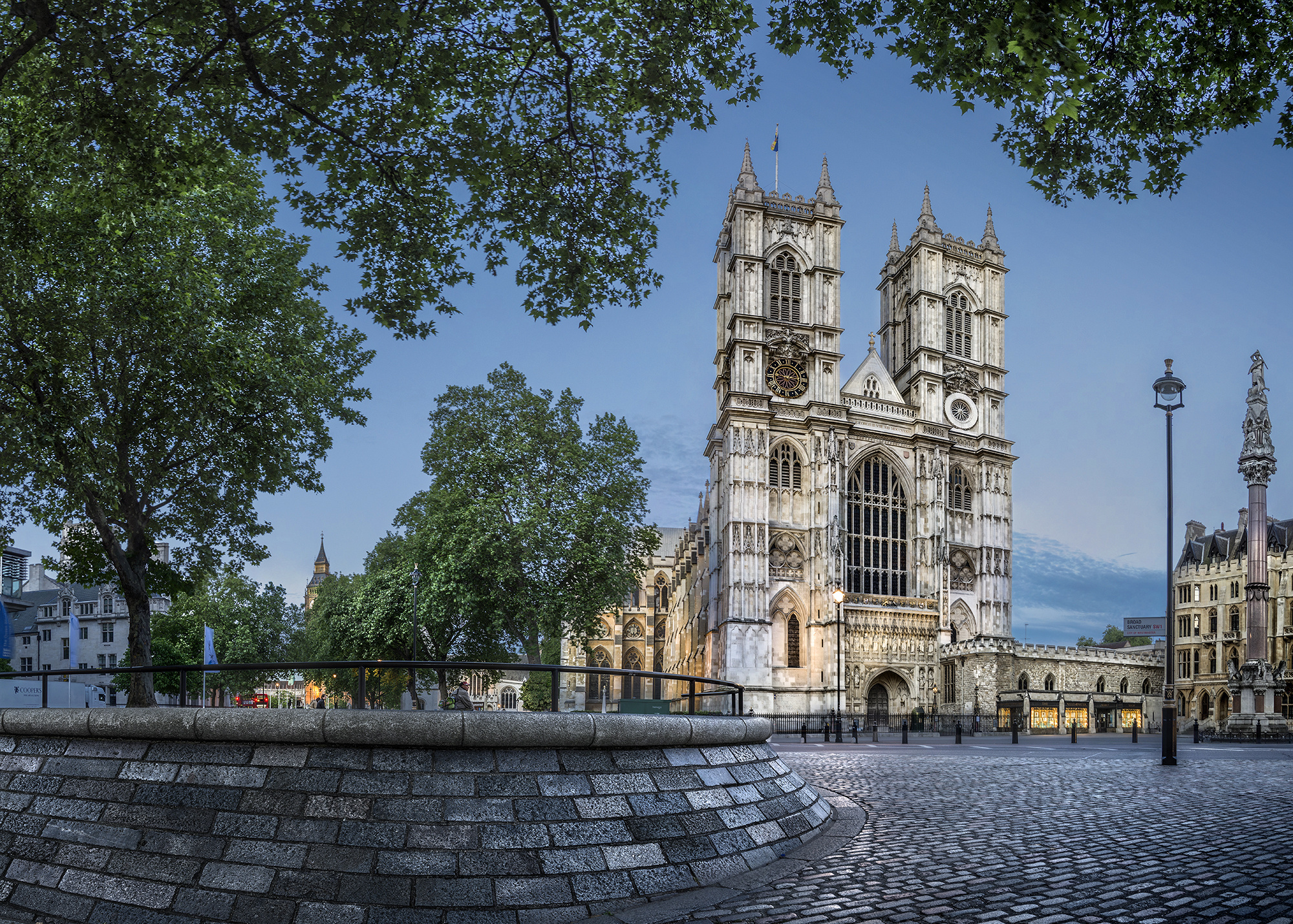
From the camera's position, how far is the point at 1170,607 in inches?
795

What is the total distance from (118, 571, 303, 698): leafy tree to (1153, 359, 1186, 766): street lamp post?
152 ft

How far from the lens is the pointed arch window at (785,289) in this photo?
6072 centimetres

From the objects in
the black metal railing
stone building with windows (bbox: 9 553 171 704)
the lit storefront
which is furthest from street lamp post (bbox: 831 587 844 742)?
stone building with windows (bbox: 9 553 171 704)

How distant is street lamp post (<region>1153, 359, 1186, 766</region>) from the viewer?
1988 centimetres

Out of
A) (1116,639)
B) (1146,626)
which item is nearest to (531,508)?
(1146,626)

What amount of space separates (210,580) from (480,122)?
52.4 meters

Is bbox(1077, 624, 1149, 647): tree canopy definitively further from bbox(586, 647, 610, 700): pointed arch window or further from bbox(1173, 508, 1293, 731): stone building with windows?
bbox(586, 647, 610, 700): pointed arch window

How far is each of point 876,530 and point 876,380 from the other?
34.2 feet

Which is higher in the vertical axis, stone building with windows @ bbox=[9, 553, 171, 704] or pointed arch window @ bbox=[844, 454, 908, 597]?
pointed arch window @ bbox=[844, 454, 908, 597]

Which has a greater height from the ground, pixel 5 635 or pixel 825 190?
pixel 825 190

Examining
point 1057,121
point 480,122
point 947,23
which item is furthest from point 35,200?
point 1057,121

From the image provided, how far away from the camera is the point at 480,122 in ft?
38.0

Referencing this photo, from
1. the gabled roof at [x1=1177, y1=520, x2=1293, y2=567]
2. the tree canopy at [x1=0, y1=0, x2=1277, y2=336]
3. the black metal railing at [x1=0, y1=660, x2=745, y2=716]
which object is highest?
the tree canopy at [x1=0, y1=0, x2=1277, y2=336]

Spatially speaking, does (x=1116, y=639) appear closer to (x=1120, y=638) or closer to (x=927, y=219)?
(x=1120, y=638)
